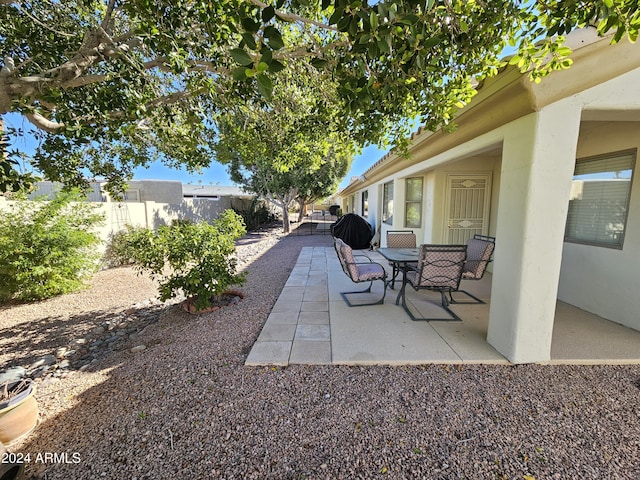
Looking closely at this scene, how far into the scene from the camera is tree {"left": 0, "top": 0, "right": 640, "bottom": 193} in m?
1.44

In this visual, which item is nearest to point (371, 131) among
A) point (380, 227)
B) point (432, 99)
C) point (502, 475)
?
point (432, 99)

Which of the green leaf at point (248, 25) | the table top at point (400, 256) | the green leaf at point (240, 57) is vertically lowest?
the table top at point (400, 256)

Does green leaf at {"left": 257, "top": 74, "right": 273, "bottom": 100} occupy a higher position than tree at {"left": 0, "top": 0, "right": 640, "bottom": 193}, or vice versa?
tree at {"left": 0, "top": 0, "right": 640, "bottom": 193}

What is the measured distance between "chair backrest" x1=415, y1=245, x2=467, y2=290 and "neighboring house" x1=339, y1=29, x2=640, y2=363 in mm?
598

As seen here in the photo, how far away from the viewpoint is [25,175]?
2.63 m

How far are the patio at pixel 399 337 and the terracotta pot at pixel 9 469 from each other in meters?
1.57

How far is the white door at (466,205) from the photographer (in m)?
6.20

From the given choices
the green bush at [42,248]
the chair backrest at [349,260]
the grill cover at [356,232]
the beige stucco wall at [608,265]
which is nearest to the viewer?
the beige stucco wall at [608,265]

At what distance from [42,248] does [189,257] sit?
305 cm

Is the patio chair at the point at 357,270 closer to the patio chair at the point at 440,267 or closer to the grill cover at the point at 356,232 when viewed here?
the patio chair at the point at 440,267

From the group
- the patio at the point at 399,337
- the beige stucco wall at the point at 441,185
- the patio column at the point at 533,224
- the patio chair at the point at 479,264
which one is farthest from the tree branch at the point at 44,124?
the beige stucco wall at the point at 441,185

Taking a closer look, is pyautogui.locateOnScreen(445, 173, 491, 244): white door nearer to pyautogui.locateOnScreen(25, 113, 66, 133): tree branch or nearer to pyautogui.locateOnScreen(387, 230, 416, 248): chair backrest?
pyautogui.locateOnScreen(387, 230, 416, 248): chair backrest

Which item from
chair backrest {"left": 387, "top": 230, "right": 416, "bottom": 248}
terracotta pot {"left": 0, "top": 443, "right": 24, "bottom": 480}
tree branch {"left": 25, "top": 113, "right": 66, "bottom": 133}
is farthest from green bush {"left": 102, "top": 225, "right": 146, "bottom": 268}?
chair backrest {"left": 387, "top": 230, "right": 416, "bottom": 248}

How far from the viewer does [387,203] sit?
883cm
